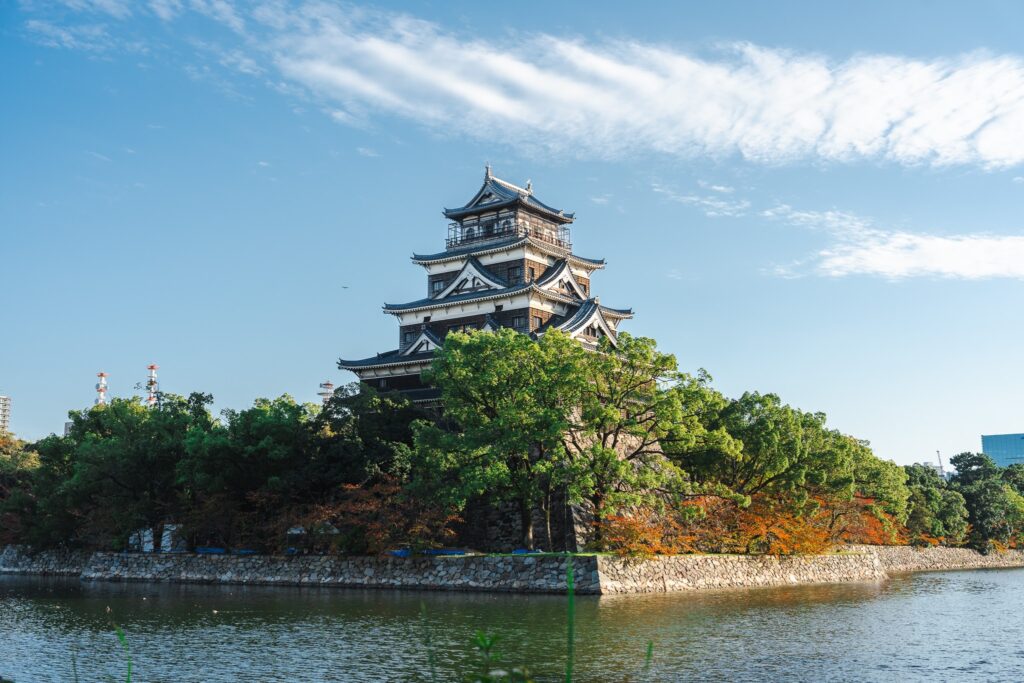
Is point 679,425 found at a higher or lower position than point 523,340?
lower

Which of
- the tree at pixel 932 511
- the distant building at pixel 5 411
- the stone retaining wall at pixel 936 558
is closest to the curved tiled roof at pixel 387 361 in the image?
the stone retaining wall at pixel 936 558

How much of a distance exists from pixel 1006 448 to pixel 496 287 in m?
125

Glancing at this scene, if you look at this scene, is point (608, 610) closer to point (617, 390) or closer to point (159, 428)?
point (617, 390)

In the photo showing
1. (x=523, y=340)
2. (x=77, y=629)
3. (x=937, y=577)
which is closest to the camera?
(x=77, y=629)

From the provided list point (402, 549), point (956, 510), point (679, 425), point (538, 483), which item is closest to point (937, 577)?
point (956, 510)

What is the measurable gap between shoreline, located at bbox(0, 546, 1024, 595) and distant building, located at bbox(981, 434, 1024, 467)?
11139 centimetres

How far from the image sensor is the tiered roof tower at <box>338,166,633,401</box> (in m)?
39.8

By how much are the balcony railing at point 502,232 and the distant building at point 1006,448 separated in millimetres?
115349

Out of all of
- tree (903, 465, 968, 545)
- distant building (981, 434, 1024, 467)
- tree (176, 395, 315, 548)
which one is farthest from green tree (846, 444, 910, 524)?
distant building (981, 434, 1024, 467)

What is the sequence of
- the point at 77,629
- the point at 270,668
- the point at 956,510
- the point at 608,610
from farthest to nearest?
the point at 956,510, the point at 608,610, the point at 77,629, the point at 270,668

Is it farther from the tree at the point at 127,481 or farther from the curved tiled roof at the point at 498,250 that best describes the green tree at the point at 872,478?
the tree at the point at 127,481

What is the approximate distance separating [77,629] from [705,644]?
540 inches

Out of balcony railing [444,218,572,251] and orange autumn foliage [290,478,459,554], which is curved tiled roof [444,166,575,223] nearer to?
balcony railing [444,218,572,251]

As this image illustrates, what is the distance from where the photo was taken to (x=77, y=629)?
832 inches
